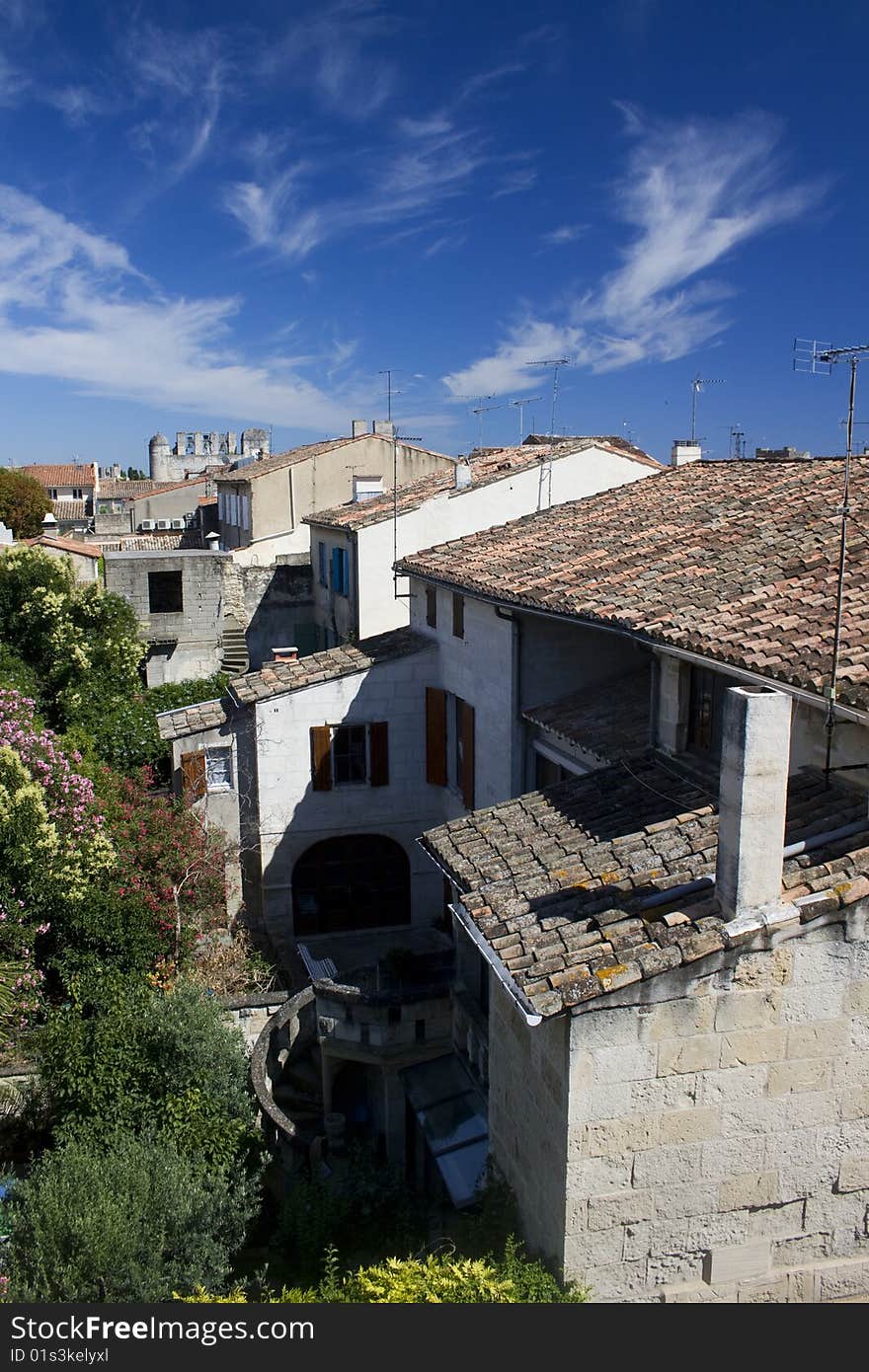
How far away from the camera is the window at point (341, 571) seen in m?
27.2

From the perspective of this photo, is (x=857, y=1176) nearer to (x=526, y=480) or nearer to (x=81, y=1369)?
(x=81, y=1369)

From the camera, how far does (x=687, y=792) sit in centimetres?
1068

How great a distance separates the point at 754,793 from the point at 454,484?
20.4m

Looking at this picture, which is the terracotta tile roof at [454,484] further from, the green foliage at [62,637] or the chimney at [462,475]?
the green foliage at [62,637]

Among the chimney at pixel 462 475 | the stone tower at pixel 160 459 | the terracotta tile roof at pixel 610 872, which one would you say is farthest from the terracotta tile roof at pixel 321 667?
the stone tower at pixel 160 459

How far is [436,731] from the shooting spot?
19453 millimetres

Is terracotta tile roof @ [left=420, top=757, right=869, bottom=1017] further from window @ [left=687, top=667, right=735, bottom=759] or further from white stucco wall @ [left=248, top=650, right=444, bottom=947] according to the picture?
white stucco wall @ [left=248, top=650, right=444, bottom=947]

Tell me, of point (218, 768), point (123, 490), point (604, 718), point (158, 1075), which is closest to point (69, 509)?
point (123, 490)

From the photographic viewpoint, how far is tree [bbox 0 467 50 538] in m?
59.1

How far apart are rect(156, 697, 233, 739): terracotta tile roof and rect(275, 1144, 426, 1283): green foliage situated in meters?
8.91

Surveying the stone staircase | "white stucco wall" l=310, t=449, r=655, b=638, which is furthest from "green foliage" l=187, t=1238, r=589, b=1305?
the stone staircase

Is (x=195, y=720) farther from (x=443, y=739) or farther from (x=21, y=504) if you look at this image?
(x=21, y=504)

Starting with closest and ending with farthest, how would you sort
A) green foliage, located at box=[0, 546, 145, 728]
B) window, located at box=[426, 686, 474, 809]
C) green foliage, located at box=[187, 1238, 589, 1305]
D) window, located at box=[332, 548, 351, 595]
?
green foliage, located at box=[187, 1238, 589, 1305], window, located at box=[426, 686, 474, 809], green foliage, located at box=[0, 546, 145, 728], window, located at box=[332, 548, 351, 595]

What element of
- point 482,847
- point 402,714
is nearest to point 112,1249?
point 482,847
